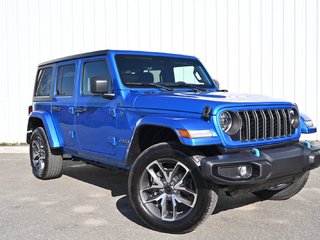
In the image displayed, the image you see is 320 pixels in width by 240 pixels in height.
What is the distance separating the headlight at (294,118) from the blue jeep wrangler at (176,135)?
1 centimetres

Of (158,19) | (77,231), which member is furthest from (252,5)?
(77,231)

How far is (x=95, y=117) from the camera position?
492cm

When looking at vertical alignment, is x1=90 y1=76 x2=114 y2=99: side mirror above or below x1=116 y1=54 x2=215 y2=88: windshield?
below

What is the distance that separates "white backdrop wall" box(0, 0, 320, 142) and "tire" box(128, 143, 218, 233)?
239 inches

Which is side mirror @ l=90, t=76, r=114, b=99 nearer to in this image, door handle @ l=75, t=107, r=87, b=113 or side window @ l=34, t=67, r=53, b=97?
door handle @ l=75, t=107, r=87, b=113

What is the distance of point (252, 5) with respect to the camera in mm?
9453

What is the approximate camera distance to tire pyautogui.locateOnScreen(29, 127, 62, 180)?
6.14 metres

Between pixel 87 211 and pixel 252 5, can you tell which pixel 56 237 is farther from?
pixel 252 5

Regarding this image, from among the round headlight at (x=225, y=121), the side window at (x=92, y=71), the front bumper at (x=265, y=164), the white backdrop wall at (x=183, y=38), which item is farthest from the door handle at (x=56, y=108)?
the white backdrop wall at (x=183, y=38)

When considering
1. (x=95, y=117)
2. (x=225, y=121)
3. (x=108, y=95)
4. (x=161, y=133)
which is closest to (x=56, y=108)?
(x=95, y=117)

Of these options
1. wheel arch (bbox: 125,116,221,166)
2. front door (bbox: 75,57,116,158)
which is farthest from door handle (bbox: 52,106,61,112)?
wheel arch (bbox: 125,116,221,166)

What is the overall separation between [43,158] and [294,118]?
154 inches

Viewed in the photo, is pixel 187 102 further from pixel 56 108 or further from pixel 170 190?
pixel 56 108

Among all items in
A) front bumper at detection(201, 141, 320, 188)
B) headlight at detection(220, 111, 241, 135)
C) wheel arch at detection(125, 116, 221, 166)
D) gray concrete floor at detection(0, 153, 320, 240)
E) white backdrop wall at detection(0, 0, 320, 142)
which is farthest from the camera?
white backdrop wall at detection(0, 0, 320, 142)
